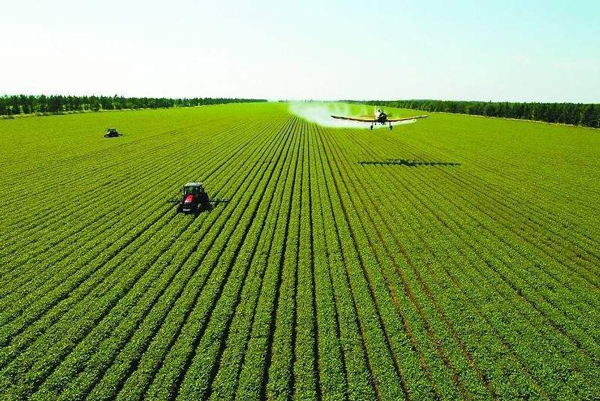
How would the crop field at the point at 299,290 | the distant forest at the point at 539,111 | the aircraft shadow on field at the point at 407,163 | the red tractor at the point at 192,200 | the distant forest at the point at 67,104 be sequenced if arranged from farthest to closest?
the distant forest at the point at 67,104 → the distant forest at the point at 539,111 → the aircraft shadow on field at the point at 407,163 → the red tractor at the point at 192,200 → the crop field at the point at 299,290

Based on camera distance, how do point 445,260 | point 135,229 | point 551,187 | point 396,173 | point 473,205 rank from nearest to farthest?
point 445,260 < point 135,229 < point 473,205 < point 551,187 < point 396,173

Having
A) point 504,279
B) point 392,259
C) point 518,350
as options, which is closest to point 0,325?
point 392,259

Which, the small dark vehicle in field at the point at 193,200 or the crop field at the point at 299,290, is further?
the small dark vehicle in field at the point at 193,200

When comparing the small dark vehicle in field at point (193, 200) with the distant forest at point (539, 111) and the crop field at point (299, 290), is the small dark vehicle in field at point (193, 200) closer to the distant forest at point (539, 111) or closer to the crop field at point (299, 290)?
the crop field at point (299, 290)

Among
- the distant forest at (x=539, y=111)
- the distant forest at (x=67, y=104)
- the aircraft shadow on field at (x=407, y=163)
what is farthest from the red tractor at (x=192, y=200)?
the distant forest at (x=67, y=104)

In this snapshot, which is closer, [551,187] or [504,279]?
[504,279]

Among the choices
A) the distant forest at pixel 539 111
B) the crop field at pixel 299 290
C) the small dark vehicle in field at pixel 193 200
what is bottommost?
the crop field at pixel 299 290

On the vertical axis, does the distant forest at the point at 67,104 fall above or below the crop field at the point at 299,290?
above

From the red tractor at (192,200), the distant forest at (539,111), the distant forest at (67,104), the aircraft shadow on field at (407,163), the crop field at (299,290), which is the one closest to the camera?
the crop field at (299,290)

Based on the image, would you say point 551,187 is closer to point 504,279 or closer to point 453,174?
point 453,174
